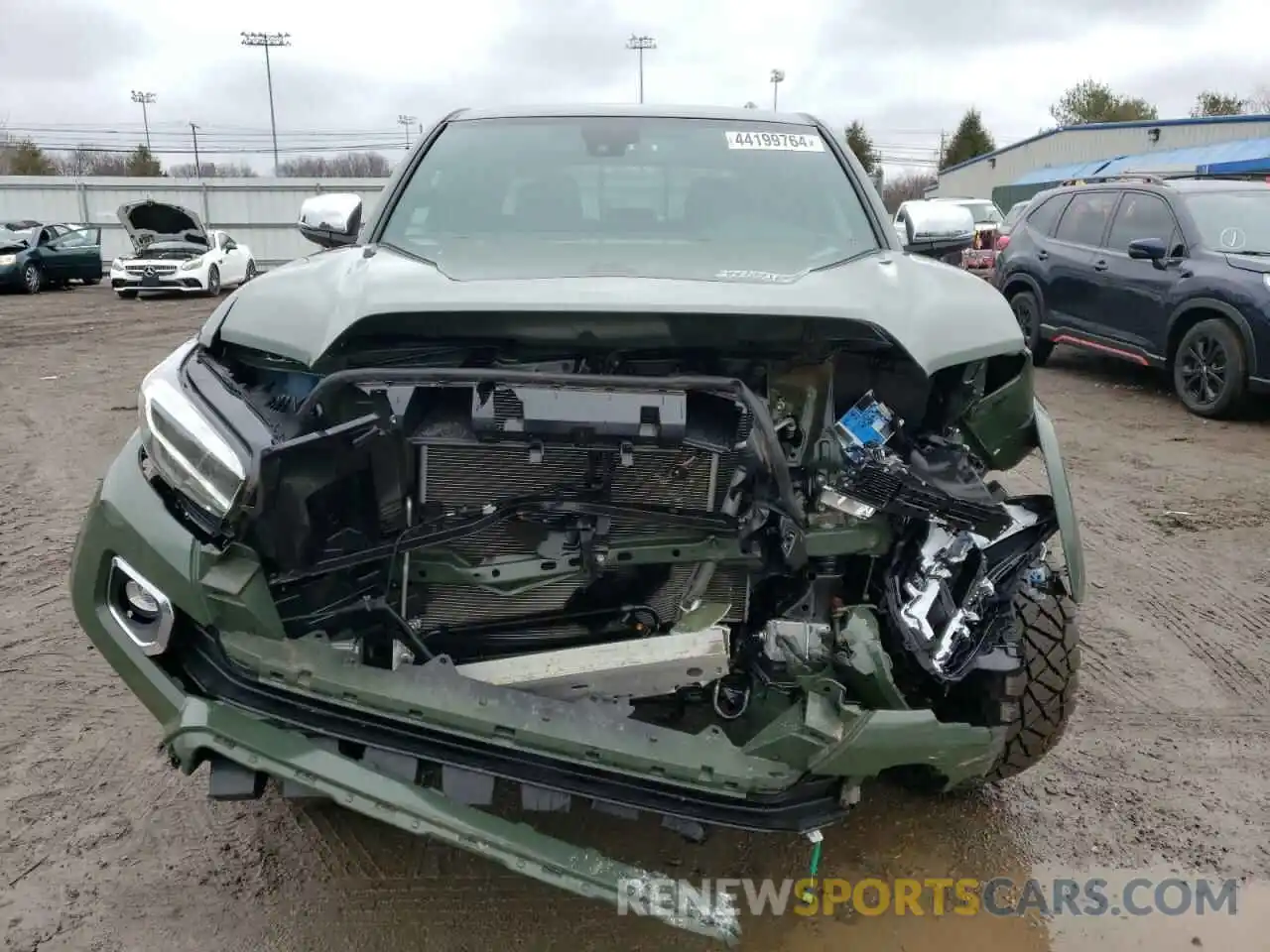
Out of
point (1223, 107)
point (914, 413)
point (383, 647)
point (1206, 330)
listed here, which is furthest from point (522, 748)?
point (1223, 107)

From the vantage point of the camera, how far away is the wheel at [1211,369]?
22.8 ft

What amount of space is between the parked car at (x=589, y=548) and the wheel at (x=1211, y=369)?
18.3 ft

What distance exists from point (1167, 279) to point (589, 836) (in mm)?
6914

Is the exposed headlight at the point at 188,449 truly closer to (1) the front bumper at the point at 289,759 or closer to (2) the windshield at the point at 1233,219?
(1) the front bumper at the point at 289,759

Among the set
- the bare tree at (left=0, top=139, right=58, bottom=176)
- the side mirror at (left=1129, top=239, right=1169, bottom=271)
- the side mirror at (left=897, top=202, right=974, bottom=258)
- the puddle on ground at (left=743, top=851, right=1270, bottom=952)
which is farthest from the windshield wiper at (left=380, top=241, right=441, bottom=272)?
the bare tree at (left=0, top=139, right=58, bottom=176)

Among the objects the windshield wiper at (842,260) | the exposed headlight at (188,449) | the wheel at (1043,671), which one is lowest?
the wheel at (1043,671)

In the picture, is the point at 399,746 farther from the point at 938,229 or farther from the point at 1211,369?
the point at 1211,369

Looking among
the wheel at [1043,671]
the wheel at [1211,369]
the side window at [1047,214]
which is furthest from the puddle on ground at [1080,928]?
the side window at [1047,214]

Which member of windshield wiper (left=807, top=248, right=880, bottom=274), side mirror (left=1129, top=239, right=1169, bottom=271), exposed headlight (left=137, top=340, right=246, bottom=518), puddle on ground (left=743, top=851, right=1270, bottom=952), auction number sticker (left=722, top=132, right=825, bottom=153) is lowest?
puddle on ground (left=743, top=851, right=1270, bottom=952)

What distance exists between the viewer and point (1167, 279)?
7438 mm

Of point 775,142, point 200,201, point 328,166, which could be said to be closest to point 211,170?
point 328,166

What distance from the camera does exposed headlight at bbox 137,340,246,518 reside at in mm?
1952

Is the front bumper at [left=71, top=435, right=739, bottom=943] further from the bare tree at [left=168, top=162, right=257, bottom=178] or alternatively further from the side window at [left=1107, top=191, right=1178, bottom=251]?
the bare tree at [left=168, top=162, right=257, bottom=178]

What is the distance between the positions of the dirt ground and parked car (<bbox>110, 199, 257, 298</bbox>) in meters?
14.5
